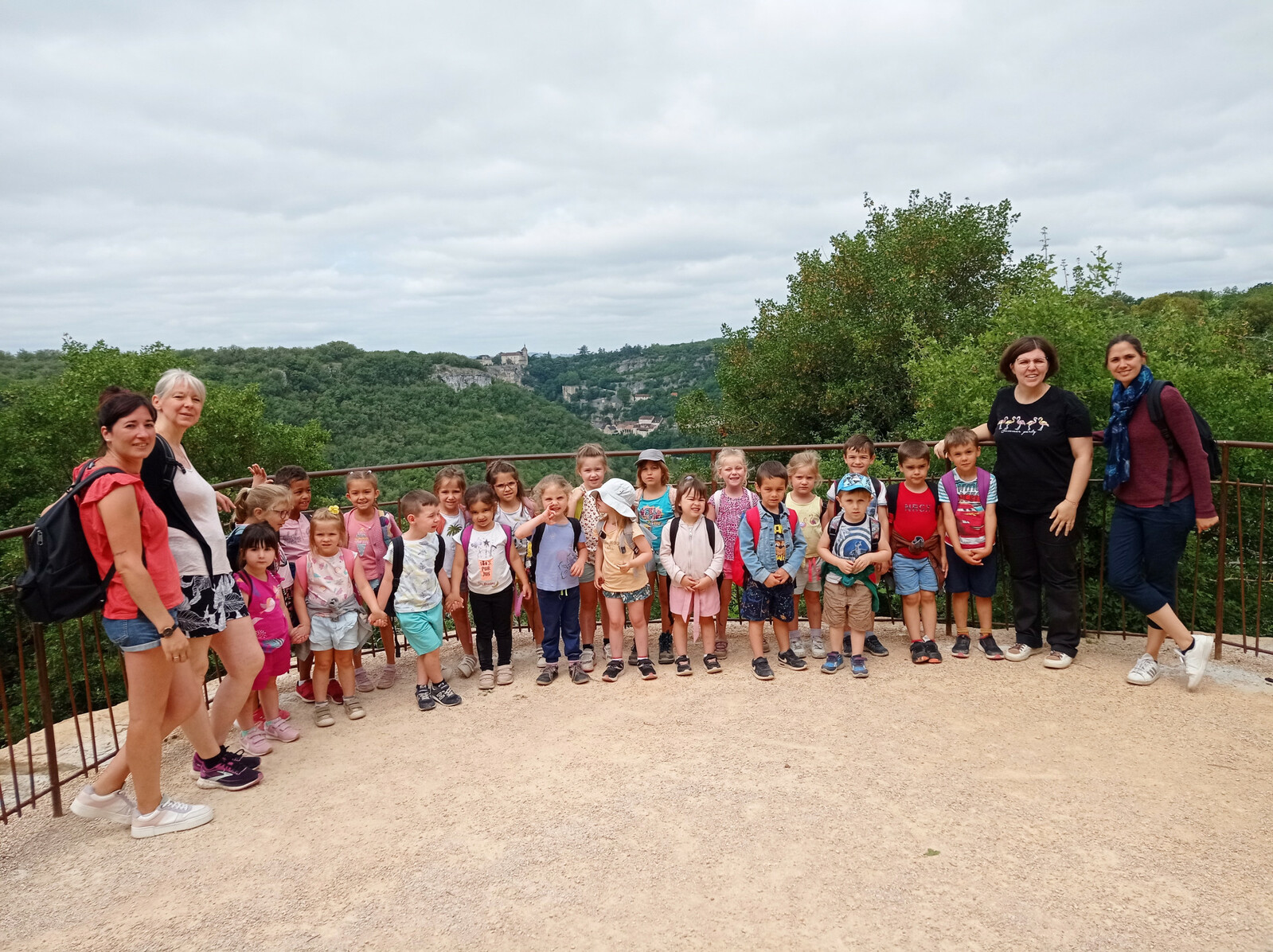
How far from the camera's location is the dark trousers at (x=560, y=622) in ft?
15.0

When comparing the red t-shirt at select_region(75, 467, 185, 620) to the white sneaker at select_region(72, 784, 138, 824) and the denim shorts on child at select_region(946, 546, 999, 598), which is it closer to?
the white sneaker at select_region(72, 784, 138, 824)

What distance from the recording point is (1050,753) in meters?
3.43

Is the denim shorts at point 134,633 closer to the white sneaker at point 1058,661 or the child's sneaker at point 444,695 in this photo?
the child's sneaker at point 444,695

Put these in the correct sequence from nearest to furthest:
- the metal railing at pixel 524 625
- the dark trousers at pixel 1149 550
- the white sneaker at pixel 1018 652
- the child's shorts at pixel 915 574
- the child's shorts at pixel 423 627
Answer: the metal railing at pixel 524 625
the dark trousers at pixel 1149 550
the child's shorts at pixel 423 627
the white sneaker at pixel 1018 652
the child's shorts at pixel 915 574

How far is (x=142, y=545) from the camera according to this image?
2861mm

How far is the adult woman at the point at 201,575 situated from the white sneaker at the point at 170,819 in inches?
10.3

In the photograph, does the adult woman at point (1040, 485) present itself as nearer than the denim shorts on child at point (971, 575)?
Yes

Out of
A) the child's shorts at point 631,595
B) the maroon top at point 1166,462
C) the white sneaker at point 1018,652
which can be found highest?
the maroon top at point 1166,462

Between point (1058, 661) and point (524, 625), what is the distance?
3590mm

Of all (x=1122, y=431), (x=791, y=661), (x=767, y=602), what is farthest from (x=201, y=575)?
(x=1122, y=431)

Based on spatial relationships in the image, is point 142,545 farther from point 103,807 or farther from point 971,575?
point 971,575

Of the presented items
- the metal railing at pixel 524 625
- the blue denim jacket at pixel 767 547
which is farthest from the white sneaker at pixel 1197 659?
the blue denim jacket at pixel 767 547

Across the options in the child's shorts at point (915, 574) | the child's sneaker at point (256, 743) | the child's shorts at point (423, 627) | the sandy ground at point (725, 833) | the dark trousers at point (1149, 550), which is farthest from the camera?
the child's shorts at point (915, 574)

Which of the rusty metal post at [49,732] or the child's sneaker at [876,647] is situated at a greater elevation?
the rusty metal post at [49,732]
